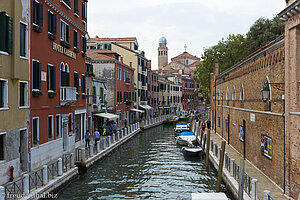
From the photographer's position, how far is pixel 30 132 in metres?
13.5

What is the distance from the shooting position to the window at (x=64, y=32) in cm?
1753

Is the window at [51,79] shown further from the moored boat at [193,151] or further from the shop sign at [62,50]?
the moored boat at [193,151]

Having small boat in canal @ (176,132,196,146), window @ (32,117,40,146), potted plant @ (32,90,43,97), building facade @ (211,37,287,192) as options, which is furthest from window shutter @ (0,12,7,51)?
small boat in canal @ (176,132,196,146)

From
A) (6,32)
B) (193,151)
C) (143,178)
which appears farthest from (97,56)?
(6,32)

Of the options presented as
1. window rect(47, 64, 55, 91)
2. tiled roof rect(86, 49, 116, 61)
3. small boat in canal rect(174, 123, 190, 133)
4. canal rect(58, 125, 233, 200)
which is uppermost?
tiled roof rect(86, 49, 116, 61)

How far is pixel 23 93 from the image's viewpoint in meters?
13.2

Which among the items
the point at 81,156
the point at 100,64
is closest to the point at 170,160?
the point at 81,156

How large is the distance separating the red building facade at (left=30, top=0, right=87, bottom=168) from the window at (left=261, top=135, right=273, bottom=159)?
9743mm

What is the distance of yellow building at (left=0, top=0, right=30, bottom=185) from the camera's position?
1134 cm

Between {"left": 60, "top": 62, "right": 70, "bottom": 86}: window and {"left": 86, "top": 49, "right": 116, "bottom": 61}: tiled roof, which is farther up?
{"left": 86, "top": 49, "right": 116, "bottom": 61}: tiled roof

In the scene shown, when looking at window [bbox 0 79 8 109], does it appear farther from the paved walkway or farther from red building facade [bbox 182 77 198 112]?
red building facade [bbox 182 77 198 112]

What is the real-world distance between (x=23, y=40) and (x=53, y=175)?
5624mm

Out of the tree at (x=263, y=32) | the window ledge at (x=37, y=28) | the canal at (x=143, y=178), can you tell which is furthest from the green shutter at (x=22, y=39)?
the tree at (x=263, y=32)

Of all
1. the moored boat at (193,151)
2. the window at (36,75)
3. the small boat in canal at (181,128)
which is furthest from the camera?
the small boat in canal at (181,128)
